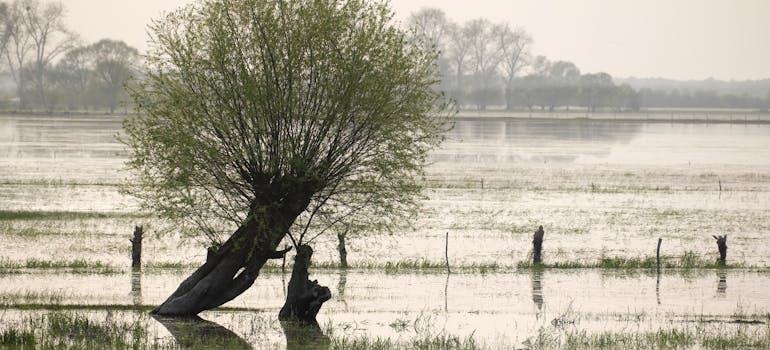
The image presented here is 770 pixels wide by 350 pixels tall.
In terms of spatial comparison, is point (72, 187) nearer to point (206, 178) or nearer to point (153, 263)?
point (153, 263)

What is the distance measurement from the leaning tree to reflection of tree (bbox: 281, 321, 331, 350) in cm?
178

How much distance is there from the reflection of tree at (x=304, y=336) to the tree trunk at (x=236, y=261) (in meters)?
1.70

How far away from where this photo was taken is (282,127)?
29.4 m

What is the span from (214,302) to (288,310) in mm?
1926

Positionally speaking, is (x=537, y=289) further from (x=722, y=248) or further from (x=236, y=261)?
(x=236, y=261)

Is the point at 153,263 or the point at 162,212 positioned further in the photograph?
the point at 153,263

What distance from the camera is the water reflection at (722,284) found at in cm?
3634

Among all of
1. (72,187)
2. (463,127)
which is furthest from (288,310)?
(463,127)

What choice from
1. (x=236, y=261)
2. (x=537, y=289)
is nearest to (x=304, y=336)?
(x=236, y=261)

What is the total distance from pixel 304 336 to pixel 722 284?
16.8 metres

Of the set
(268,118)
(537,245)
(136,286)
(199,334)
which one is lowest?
(136,286)

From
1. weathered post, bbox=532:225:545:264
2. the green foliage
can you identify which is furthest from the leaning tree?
weathered post, bbox=532:225:545:264

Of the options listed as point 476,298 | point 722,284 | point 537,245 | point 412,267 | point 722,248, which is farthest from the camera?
point 722,248

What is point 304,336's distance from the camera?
2805 centimetres
